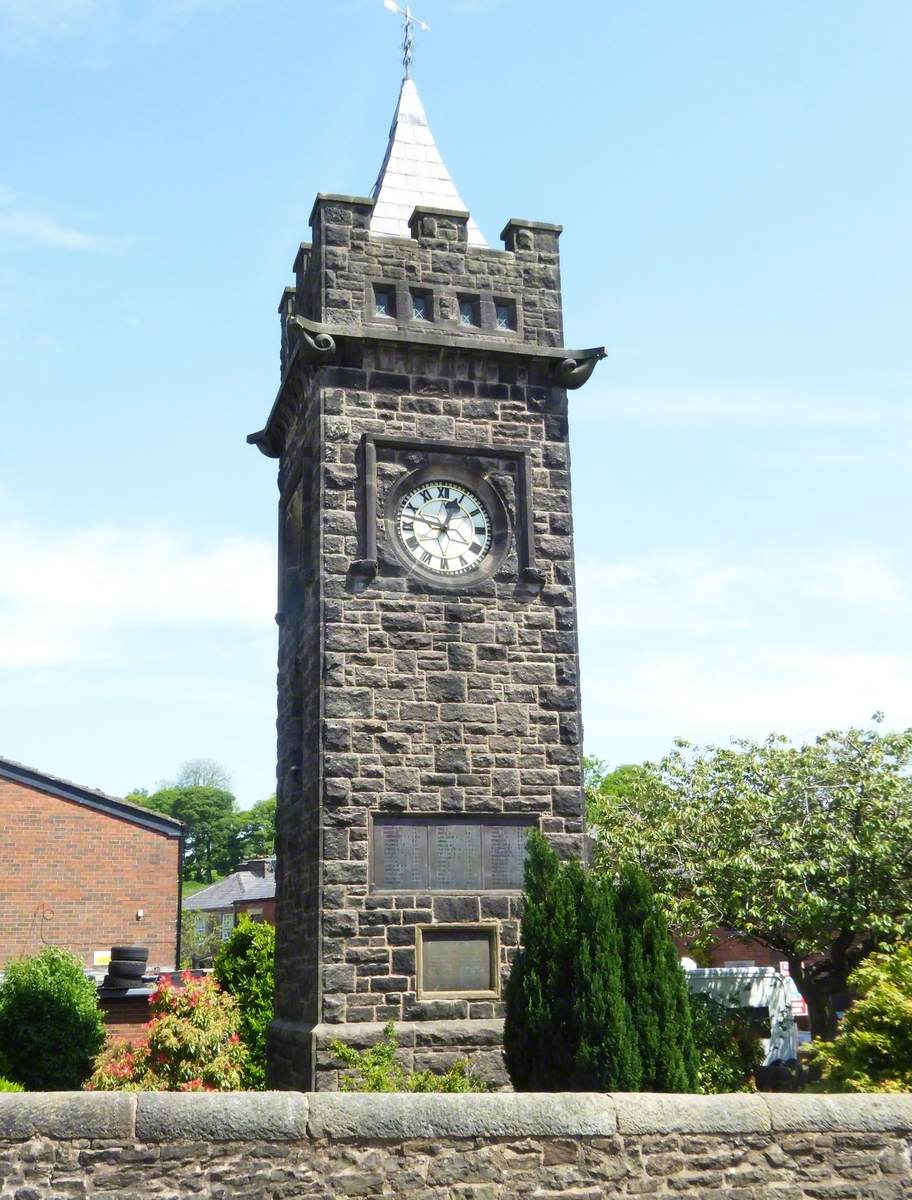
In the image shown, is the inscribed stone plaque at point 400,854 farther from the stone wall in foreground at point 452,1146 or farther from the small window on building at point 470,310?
the small window on building at point 470,310

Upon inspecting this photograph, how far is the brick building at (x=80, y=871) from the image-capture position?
30.0 metres

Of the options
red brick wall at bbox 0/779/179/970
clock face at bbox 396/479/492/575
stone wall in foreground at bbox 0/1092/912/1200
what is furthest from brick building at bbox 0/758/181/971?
stone wall in foreground at bbox 0/1092/912/1200

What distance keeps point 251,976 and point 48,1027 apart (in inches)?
124

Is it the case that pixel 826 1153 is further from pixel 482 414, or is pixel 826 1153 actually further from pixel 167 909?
pixel 167 909

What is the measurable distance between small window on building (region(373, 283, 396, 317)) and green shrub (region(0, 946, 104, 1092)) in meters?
11.2

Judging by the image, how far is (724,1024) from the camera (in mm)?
16625

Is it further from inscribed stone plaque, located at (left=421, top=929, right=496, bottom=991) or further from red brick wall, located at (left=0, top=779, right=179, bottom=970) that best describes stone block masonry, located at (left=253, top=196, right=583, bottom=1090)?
red brick wall, located at (left=0, top=779, right=179, bottom=970)

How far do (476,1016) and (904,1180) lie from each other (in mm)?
5596

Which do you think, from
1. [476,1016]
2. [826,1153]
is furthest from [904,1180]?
[476,1016]

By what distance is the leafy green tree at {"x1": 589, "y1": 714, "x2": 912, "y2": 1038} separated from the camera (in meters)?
20.1

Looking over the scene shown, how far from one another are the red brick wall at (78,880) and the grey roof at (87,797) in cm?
14

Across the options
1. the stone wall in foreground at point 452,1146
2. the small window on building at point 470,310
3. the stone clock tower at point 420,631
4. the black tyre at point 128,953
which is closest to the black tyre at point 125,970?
the black tyre at point 128,953

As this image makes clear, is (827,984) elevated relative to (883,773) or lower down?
lower down

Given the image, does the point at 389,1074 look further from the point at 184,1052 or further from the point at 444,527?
the point at 444,527
